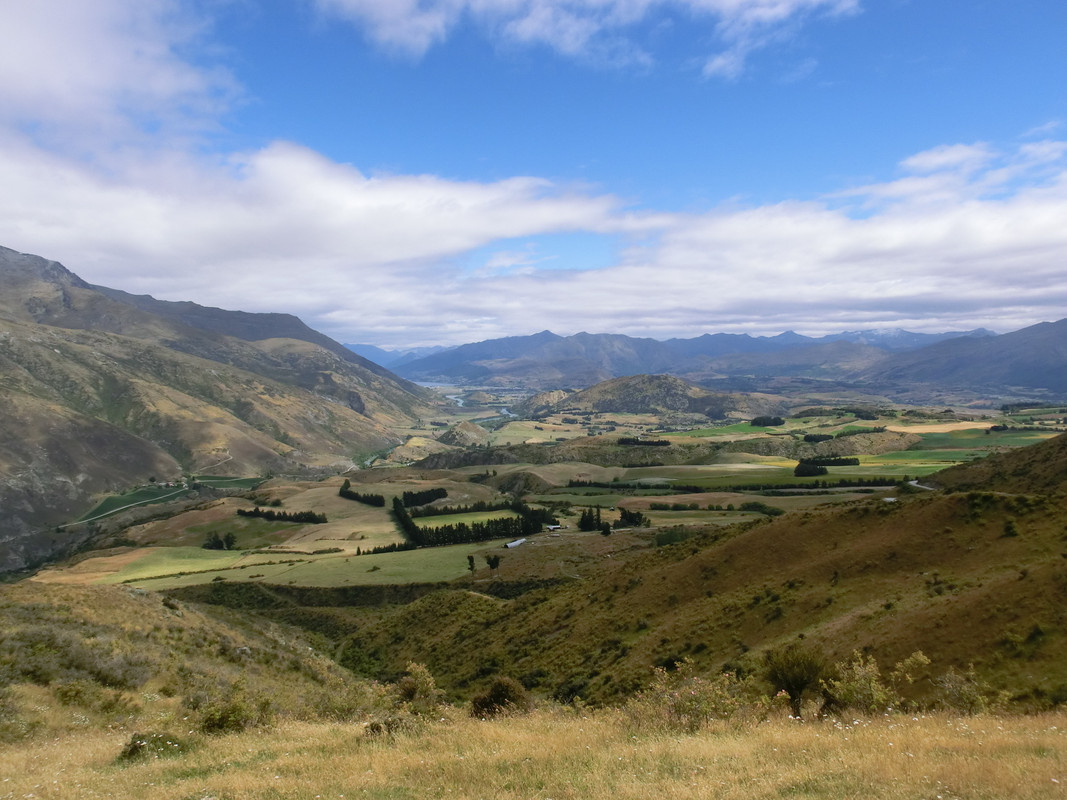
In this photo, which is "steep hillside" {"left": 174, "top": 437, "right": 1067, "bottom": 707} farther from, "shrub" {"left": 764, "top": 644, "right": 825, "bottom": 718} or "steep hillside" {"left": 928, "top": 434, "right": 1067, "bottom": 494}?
"shrub" {"left": 764, "top": 644, "right": 825, "bottom": 718}

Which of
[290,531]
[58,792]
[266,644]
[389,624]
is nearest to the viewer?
[58,792]

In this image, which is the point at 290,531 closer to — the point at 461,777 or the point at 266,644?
the point at 266,644

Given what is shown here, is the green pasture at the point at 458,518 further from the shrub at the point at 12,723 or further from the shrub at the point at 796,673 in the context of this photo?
the shrub at the point at 796,673

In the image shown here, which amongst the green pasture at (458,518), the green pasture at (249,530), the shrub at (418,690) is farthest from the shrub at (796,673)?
the green pasture at (249,530)

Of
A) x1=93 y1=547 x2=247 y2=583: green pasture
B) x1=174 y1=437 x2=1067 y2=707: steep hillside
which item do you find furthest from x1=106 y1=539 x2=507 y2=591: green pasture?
x1=174 y1=437 x2=1067 y2=707: steep hillside

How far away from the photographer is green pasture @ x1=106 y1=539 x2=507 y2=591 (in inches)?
3782

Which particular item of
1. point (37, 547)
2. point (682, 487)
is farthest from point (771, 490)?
point (37, 547)

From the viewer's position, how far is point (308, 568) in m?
107

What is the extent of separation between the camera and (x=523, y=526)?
125 m

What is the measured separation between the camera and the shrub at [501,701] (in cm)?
2500

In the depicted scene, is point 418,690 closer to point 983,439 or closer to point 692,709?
point 692,709

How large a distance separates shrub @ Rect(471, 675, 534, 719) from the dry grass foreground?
550cm

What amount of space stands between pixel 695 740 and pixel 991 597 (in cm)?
1980

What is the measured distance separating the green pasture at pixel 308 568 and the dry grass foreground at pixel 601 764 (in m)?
77.5
